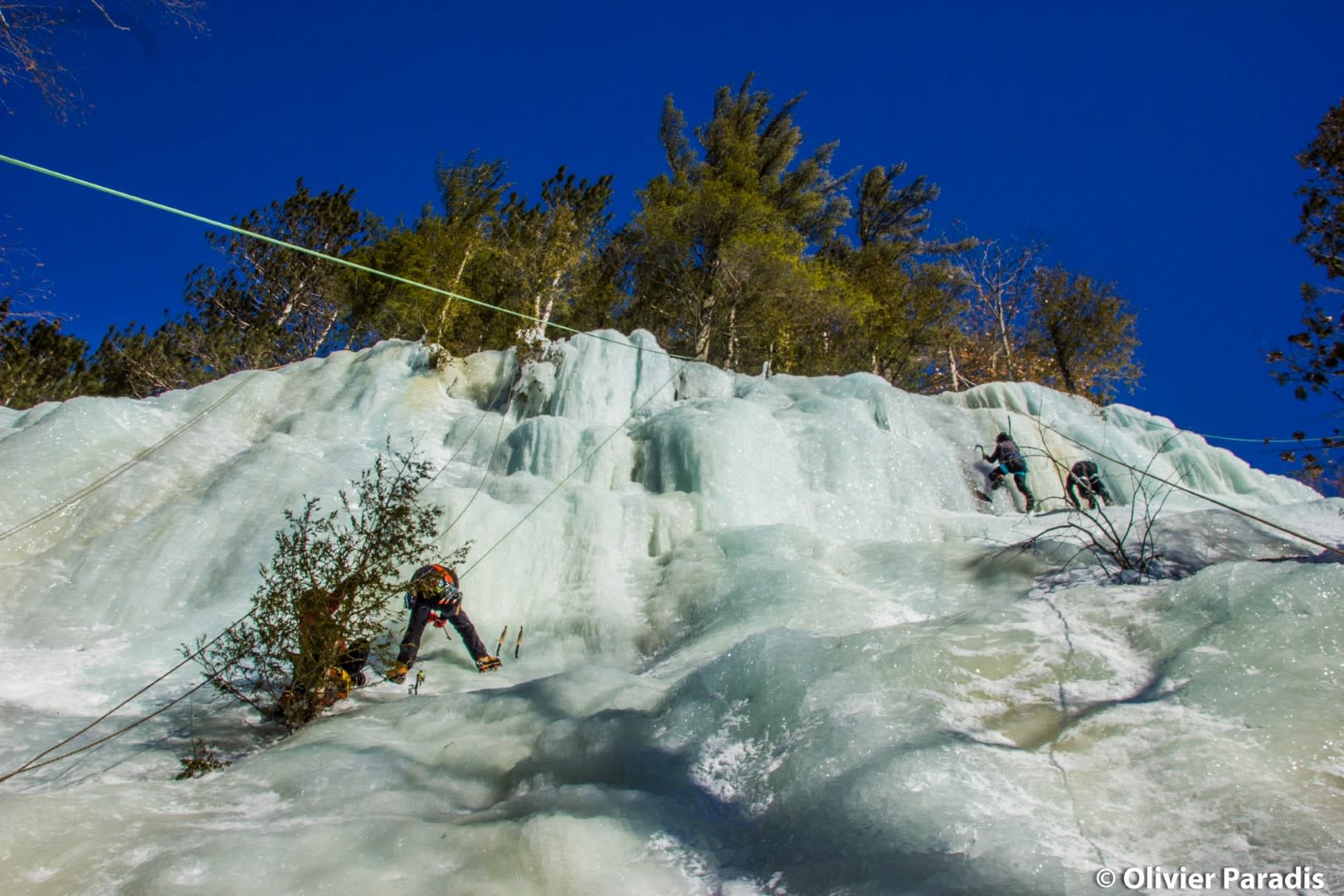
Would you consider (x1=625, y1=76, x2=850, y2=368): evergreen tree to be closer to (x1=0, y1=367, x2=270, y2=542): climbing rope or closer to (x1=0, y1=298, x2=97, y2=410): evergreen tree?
(x1=0, y1=367, x2=270, y2=542): climbing rope

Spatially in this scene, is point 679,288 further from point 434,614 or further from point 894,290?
point 434,614

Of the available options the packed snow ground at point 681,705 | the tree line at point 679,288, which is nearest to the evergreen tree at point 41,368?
the tree line at point 679,288

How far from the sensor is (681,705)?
3.06m

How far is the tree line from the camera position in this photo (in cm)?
1603

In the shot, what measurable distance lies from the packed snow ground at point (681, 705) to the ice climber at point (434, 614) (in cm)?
20

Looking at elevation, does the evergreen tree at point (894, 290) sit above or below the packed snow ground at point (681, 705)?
above

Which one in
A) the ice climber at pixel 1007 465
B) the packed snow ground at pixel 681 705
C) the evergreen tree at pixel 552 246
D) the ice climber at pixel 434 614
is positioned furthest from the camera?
the evergreen tree at pixel 552 246

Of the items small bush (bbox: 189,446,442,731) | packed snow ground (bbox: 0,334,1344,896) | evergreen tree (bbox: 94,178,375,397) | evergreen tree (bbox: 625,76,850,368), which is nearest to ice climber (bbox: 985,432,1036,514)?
packed snow ground (bbox: 0,334,1344,896)

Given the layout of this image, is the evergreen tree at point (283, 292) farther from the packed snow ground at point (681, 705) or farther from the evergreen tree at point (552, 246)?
the packed snow ground at point (681, 705)

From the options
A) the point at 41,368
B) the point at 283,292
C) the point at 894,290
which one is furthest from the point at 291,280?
the point at 894,290

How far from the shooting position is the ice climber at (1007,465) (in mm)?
10031

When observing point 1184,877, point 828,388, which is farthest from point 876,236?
point 1184,877

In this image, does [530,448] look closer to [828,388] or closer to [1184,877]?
[828,388]

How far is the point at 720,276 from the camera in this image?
16.2 metres
